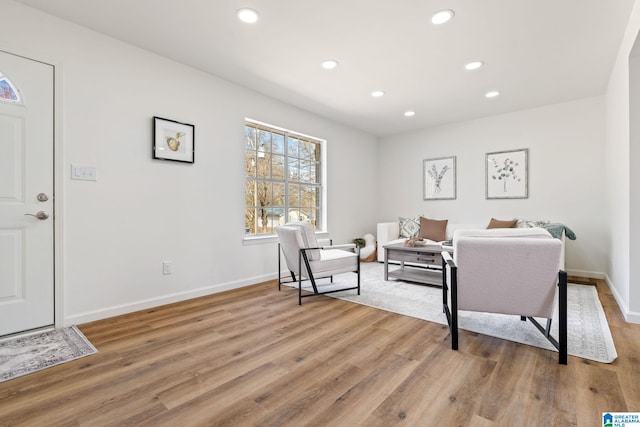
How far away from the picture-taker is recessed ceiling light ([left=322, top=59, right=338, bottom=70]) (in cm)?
318

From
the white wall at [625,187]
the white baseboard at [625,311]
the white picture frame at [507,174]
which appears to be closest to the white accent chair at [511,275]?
the white baseboard at [625,311]

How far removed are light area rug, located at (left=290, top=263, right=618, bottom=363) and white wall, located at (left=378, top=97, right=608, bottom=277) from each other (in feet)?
3.47

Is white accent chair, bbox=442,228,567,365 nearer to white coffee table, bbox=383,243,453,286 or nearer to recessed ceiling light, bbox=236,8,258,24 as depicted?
Answer: white coffee table, bbox=383,243,453,286

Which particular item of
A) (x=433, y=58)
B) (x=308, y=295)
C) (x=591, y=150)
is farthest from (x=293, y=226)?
(x=591, y=150)

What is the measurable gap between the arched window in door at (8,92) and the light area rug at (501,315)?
3.18m

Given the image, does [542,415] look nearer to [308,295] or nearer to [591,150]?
[308,295]

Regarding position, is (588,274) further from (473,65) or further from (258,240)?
(258,240)

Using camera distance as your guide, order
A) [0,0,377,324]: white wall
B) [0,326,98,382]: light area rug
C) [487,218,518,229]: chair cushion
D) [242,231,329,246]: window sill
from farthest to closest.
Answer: [487,218,518,229]: chair cushion, [242,231,329,246]: window sill, [0,0,377,324]: white wall, [0,326,98,382]: light area rug

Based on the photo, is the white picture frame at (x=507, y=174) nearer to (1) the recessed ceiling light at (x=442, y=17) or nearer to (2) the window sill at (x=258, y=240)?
(1) the recessed ceiling light at (x=442, y=17)

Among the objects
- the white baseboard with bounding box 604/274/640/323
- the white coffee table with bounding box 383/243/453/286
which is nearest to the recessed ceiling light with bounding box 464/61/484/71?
the white coffee table with bounding box 383/243/453/286

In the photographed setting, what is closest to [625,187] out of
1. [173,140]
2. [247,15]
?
[247,15]

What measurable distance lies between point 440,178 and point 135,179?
4.88 meters

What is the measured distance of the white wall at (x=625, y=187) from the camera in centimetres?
254

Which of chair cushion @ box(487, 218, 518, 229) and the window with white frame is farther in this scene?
chair cushion @ box(487, 218, 518, 229)
